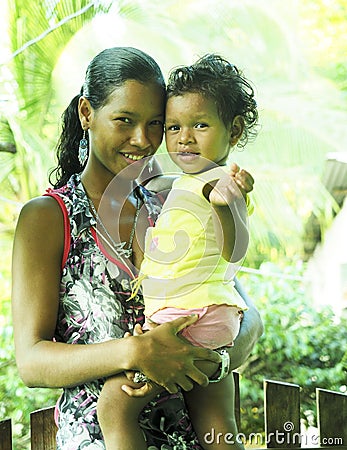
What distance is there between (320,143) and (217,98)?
307cm

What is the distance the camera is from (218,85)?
1543 millimetres

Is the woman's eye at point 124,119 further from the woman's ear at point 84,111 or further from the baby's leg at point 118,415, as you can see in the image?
the baby's leg at point 118,415

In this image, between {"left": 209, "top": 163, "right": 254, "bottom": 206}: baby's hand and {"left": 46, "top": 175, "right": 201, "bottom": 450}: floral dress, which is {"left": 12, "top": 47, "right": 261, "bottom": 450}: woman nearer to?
{"left": 46, "top": 175, "right": 201, "bottom": 450}: floral dress

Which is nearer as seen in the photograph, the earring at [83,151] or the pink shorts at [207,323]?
the pink shorts at [207,323]

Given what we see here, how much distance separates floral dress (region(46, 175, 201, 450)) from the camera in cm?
146

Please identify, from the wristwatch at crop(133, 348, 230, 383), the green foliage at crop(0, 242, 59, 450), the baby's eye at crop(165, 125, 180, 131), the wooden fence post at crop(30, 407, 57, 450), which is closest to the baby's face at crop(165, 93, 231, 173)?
the baby's eye at crop(165, 125, 180, 131)

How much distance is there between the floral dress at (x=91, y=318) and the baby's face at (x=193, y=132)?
0.66ft

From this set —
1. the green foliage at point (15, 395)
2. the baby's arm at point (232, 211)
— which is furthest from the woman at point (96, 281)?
the green foliage at point (15, 395)

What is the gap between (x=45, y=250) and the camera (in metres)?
1.44

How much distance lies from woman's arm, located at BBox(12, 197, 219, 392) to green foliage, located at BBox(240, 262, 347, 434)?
2708 millimetres

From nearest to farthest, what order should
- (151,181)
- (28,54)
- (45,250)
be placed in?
1. (45,250)
2. (151,181)
3. (28,54)

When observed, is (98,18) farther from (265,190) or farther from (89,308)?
(89,308)

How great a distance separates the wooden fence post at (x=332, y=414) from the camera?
214 centimetres

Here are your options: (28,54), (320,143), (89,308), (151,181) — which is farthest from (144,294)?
(320,143)
